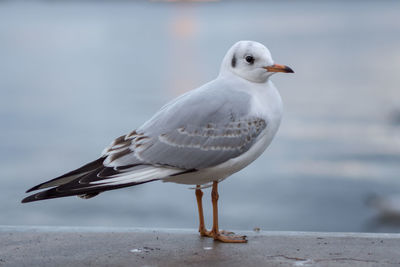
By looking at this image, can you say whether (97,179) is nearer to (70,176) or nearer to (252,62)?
(70,176)

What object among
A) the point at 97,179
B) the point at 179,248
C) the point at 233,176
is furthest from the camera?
the point at 233,176

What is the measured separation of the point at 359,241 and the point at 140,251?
4.27 feet

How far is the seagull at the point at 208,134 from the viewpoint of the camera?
15.1ft

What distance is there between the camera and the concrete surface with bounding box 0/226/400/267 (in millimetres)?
4355

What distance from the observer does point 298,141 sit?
525 inches

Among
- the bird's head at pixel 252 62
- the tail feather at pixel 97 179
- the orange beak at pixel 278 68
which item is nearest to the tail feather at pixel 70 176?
the tail feather at pixel 97 179

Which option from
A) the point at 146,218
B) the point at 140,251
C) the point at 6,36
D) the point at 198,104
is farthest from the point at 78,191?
the point at 6,36

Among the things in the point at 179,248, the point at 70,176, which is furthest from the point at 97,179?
the point at 179,248

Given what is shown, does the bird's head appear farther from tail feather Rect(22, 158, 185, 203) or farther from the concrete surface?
the concrete surface

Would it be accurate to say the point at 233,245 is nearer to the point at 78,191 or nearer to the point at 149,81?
the point at 78,191

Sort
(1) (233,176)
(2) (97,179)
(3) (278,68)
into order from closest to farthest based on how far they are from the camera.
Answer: (2) (97,179), (3) (278,68), (1) (233,176)

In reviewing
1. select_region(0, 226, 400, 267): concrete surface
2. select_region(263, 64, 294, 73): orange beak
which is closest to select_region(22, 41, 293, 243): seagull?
select_region(263, 64, 294, 73): orange beak

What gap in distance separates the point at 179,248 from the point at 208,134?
681 mm

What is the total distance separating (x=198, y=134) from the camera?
15.4 ft
